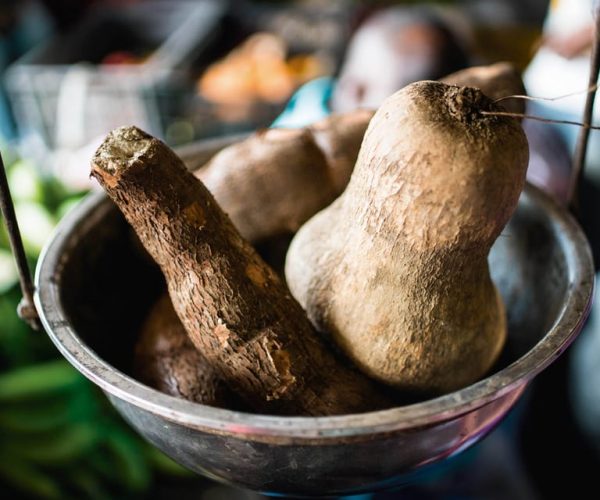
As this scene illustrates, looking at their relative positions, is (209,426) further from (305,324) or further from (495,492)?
(495,492)

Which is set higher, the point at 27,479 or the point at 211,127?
the point at 211,127

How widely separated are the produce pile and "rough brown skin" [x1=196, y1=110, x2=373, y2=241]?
0.09 meters

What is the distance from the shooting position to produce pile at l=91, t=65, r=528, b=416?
1.53 ft

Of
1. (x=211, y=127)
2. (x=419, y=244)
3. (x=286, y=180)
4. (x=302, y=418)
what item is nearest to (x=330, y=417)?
(x=302, y=418)

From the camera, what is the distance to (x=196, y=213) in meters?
0.54

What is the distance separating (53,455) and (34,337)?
0.82 feet

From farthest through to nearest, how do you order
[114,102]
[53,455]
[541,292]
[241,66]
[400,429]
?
1. [241,66]
2. [114,102]
3. [53,455]
4. [541,292]
5. [400,429]

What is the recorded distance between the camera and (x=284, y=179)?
28.8 inches

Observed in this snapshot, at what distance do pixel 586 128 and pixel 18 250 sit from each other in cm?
54

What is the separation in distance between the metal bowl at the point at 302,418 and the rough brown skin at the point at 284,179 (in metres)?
0.14

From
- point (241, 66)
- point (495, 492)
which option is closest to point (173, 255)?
point (495, 492)

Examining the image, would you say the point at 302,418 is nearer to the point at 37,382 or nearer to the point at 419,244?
the point at 419,244

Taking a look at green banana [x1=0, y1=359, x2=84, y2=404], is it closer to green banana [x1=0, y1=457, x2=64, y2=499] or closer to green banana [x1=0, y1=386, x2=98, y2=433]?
green banana [x1=0, y1=386, x2=98, y2=433]

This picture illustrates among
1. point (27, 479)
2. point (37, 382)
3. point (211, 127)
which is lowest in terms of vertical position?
point (27, 479)
